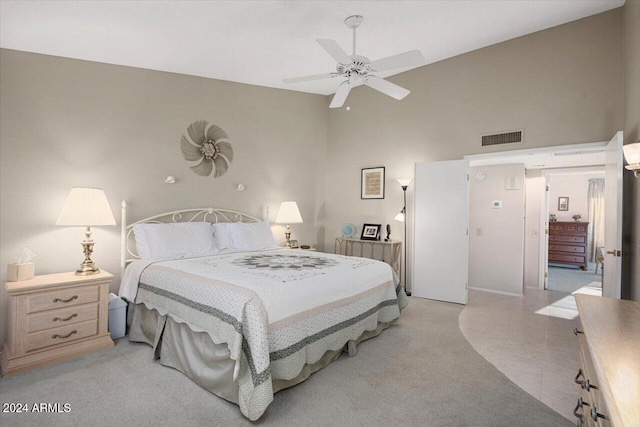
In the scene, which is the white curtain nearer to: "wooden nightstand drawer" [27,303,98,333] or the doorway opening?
the doorway opening

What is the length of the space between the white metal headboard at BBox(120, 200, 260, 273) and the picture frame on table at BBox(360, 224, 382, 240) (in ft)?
5.76

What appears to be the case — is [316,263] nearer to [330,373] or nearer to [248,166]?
[330,373]

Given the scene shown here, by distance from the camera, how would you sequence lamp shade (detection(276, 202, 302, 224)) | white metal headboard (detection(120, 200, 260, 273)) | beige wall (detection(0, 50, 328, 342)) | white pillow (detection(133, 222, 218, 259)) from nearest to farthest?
beige wall (detection(0, 50, 328, 342)) < white pillow (detection(133, 222, 218, 259)) < white metal headboard (detection(120, 200, 260, 273)) < lamp shade (detection(276, 202, 302, 224))

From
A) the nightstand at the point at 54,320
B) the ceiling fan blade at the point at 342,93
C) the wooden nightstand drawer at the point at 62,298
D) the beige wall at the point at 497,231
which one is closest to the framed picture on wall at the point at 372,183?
the beige wall at the point at 497,231

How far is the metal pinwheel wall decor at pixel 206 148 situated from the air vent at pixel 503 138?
356 centimetres

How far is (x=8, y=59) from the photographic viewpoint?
330cm

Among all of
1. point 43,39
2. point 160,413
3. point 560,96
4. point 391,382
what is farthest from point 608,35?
point 43,39

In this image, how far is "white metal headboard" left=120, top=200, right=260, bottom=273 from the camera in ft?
12.8

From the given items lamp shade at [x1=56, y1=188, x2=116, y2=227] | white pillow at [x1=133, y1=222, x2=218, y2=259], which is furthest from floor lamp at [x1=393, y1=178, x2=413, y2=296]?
lamp shade at [x1=56, y1=188, x2=116, y2=227]

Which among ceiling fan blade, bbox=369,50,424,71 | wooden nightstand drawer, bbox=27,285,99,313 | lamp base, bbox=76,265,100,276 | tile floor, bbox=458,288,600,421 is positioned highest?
ceiling fan blade, bbox=369,50,424,71

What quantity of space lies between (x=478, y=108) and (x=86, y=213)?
4.82 m

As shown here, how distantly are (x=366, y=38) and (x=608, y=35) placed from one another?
2598mm

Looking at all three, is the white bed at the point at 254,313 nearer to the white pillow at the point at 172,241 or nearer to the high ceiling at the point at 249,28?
the white pillow at the point at 172,241

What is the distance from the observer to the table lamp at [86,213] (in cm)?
321
